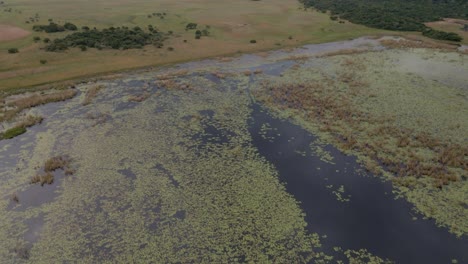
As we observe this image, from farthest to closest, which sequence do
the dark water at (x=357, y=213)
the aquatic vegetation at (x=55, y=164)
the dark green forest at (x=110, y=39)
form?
the dark green forest at (x=110, y=39) < the aquatic vegetation at (x=55, y=164) < the dark water at (x=357, y=213)

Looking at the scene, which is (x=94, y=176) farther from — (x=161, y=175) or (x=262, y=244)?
(x=262, y=244)

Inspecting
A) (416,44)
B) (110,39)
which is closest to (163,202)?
(110,39)

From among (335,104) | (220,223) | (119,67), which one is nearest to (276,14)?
(119,67)

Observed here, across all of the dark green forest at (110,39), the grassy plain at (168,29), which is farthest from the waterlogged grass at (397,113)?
the dark green forest at (110,39)

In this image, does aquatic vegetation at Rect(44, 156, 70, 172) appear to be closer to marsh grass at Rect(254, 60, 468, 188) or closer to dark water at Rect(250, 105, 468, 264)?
dark water at Rect(250, 105, 468, 264)

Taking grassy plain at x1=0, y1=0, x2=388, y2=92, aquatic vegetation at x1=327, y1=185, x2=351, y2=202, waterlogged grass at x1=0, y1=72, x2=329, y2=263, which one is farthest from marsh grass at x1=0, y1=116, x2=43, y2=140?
aquatic vegetation at x1=327, y1=185, x2=351, y2=202

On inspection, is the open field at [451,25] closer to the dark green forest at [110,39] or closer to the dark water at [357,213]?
the dark water at [357,213]

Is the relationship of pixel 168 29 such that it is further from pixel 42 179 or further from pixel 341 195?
pixel 341 195
